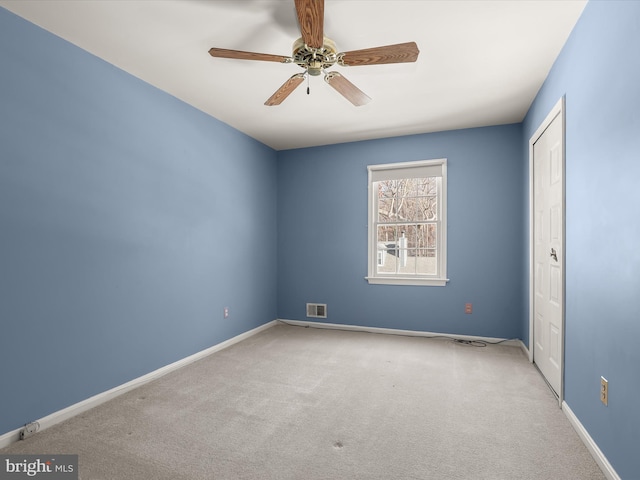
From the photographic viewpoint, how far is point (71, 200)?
7.99 feet

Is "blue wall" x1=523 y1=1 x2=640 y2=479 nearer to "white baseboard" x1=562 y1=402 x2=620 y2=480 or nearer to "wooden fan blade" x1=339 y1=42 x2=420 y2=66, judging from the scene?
"white baseboard" x1=562 y1=402 x2=620 y2=480

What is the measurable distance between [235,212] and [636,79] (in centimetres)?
371

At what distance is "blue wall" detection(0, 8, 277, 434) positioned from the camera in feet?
6.98

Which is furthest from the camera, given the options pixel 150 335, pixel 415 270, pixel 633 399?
pixel 415 270

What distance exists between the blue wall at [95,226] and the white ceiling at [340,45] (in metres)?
0.29

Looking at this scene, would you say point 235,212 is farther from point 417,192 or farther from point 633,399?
point 633,399

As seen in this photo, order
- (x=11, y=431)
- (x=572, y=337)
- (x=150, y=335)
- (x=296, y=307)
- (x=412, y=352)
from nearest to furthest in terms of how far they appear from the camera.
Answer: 1. (x=11, y=431)
2. (x=572, y=337)
3. (x=150, y=335)
4. (x=412, y=352)
5. (x=296, y=307)

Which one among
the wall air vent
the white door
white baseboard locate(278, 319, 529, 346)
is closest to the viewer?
the white door

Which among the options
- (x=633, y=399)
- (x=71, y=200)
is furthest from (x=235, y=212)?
(x=633, y=399)

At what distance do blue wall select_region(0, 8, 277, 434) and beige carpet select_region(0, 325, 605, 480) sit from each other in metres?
0.39

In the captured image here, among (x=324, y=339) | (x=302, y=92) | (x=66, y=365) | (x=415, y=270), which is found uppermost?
(x=302, y=92)

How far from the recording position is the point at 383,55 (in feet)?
6.88

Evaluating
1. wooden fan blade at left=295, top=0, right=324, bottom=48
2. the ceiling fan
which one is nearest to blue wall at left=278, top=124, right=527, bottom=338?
the ceiling fan

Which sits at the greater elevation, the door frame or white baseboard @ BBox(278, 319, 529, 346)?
the door frame
